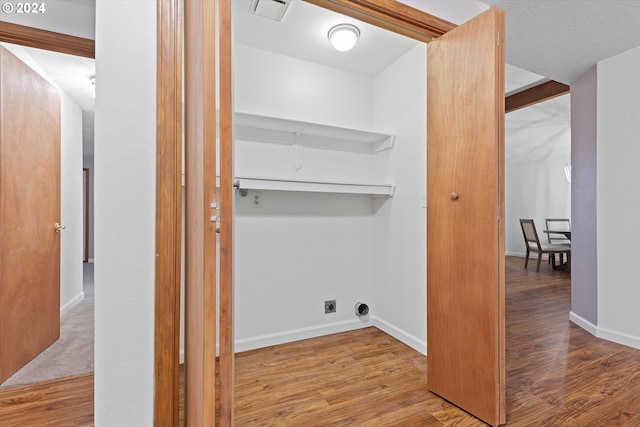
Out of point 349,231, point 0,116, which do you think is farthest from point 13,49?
point 349,231

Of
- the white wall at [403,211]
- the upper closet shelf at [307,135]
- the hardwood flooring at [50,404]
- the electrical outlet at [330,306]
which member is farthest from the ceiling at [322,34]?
the hardwood flooring at [50,404]

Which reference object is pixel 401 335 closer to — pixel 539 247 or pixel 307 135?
pixel 307 135

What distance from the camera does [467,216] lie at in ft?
5.18

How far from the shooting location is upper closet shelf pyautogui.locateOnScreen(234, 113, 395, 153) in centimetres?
223

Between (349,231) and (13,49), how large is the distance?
9.48ft

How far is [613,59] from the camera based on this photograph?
2496mm

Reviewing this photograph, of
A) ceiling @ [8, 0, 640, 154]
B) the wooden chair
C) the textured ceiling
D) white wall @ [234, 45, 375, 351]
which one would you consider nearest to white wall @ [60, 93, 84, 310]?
ceiling @ [8, 0, 640, 154]

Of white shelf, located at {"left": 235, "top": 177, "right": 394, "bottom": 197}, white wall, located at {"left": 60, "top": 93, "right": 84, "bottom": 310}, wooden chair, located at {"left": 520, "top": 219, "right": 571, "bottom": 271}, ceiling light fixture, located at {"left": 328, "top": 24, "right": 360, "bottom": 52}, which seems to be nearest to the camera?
ceiling light fixture, located at {"left": 328, "top": 24, "right": 360, "bottom": 52}

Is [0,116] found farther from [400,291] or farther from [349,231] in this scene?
[400,291]

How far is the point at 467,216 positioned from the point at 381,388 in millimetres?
1101

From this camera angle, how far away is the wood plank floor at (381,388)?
1536mm

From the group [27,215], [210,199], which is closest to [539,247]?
[210,199]

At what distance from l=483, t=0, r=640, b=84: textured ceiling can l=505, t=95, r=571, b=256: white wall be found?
3162 mm

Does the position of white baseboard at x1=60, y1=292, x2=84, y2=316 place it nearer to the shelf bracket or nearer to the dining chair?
the shelf bracket
